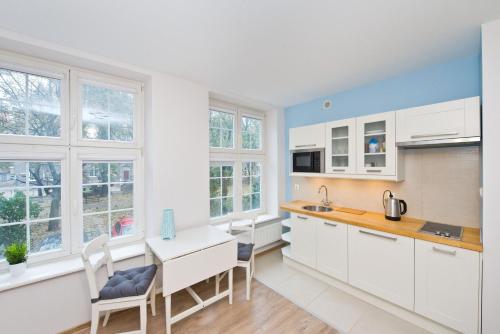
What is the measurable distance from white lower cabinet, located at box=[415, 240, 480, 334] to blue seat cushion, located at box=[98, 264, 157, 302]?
2420mm

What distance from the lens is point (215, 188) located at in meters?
3.16

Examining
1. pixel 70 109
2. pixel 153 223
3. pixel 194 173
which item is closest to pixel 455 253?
pixel 194 173

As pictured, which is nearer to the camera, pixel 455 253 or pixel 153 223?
pixel 455 253

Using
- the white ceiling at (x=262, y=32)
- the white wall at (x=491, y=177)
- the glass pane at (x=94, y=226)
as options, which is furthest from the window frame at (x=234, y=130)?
the white wall at (x=491, y=177)

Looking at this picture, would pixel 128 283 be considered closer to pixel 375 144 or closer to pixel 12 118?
pixel 12 118

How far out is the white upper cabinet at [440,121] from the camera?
5.69 feet

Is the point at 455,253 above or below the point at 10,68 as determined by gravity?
below

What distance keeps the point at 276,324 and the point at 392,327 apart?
1.06 metres

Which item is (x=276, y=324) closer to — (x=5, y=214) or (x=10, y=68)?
(x=5, y=214)

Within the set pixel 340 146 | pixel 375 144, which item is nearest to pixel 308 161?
pixel 340 146

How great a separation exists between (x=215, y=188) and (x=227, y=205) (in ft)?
1.20

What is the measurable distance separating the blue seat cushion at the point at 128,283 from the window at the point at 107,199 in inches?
→ 22.1

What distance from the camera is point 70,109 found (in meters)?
2.01

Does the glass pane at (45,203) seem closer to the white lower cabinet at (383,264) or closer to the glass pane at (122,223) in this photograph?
the glass pane at (122,223)
